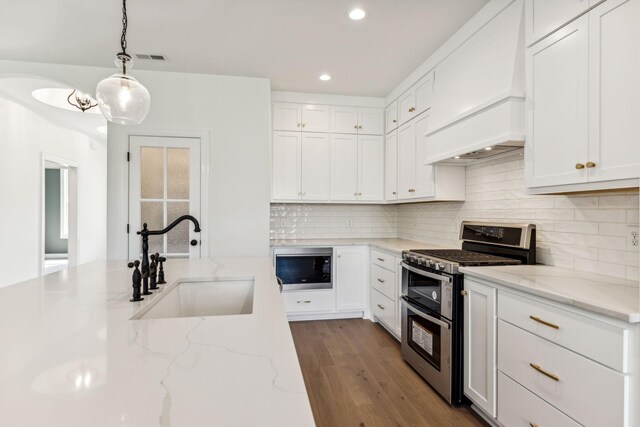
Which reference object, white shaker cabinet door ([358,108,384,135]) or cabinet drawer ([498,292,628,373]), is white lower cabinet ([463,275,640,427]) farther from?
white shaker cabinet door ([358,108,384,135])

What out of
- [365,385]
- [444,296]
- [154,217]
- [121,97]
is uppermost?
[121,97]

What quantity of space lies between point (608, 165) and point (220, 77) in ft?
10.8

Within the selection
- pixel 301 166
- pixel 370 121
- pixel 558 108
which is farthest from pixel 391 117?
pixel 558 108

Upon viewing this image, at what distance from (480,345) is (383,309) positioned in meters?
1.56

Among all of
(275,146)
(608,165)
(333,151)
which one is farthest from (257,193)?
(608,165)

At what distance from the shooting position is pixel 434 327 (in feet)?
7.58

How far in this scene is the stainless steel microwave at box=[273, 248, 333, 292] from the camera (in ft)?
12.0

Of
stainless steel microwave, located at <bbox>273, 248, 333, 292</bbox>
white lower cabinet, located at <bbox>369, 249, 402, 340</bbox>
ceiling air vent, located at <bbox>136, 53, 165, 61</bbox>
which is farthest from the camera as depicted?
stainless steel microwave, located at <bbox>273, 248, 333, 292</bbox>

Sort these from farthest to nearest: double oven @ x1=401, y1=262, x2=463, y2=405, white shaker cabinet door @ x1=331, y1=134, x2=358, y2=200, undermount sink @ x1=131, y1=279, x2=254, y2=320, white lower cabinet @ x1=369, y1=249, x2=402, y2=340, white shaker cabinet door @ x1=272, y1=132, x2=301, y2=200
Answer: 1. white shaker cabinet door @ x1=331, y1=134, x2=358, y2=200
2. white shaker cabinet door @ x1=272, y1=132, x2=301, y2=200
3. white lower cabinet @ x1=369, y1=249, x2=402, y2=340
4. double oven @ x1=401, y1=262, x2=463, y2=405
5. undermount sink @ x1=131, y1=279, x2=254, y2=320

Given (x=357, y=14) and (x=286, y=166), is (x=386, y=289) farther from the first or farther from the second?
(x=357, y=14)

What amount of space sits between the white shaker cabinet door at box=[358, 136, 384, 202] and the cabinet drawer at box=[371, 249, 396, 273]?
74 cm

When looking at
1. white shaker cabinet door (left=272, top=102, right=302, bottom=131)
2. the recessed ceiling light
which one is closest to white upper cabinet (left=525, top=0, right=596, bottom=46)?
the recessed ceiling light

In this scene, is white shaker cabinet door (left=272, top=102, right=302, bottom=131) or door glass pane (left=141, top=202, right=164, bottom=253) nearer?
door glass pane (left=141, top=202, right=164, bottom=253)

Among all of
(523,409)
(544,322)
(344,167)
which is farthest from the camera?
(344,167)
